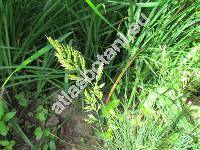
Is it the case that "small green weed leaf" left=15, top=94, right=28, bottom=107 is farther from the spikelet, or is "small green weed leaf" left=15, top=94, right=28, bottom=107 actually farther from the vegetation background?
the spikelet

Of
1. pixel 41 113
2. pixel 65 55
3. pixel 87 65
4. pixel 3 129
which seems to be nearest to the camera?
pixel 65 55

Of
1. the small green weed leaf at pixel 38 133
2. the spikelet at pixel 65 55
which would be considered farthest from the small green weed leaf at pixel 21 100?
the spikelet at pixel 65 55

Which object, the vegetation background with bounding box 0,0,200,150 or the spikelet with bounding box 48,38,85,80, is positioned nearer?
the spikelet with bounding box 48,38,85,80

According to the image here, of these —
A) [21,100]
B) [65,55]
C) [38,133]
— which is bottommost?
[38,133]

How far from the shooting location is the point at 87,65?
63.4 inches

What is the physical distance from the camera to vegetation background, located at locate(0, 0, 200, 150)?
143 cm

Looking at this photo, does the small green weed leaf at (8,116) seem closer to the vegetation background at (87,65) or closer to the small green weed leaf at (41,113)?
the vegetation background at (87,65)

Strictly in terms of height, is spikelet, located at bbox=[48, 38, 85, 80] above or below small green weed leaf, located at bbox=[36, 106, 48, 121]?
above

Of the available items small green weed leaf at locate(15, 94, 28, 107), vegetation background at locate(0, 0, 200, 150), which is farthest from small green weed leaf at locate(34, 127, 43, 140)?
small green weed leaf at locate(15, 94, 28, 107)

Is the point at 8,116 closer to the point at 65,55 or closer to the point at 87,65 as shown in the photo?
the point at 87,65

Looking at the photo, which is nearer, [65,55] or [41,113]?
[65,55]

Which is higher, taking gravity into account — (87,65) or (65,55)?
(65,55)

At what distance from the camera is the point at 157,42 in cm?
161

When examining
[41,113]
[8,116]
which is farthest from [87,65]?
[8,116]
